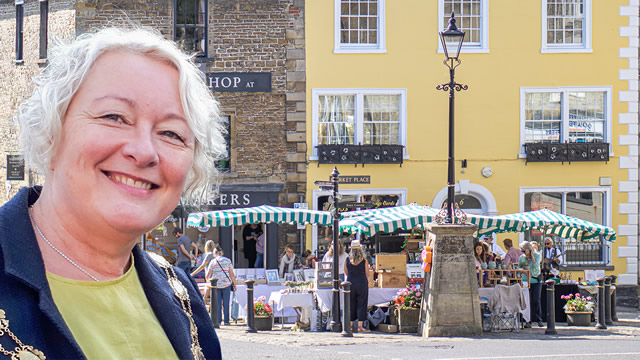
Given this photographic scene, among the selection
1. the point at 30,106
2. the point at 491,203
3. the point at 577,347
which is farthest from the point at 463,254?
the point at 30,106

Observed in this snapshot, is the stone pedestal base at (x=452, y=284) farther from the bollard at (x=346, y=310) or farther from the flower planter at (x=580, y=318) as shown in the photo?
the flower planter at (x=580, y=318)

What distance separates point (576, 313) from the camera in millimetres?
18422

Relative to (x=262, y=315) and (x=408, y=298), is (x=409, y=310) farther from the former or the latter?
(x=262, y=315)

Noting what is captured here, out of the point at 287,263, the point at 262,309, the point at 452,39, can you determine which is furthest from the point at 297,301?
the point at 452,39

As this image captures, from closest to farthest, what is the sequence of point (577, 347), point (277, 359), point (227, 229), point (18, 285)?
point (18, 285)
point (277, 359)
point (577, 347)
point (227, 229)

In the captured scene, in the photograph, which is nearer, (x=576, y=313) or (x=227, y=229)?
(x=576, y=313)

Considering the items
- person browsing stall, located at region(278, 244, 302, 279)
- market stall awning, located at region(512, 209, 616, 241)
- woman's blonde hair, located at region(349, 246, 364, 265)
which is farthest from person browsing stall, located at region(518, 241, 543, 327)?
person browsing stall, located at region(278, 244, 302, 279)

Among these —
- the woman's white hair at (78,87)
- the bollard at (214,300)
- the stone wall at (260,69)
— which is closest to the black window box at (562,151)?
the stone wall at (260,69)

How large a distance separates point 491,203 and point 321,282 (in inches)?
328

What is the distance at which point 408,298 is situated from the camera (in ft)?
55.2

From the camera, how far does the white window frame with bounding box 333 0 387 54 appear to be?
24.0 meters

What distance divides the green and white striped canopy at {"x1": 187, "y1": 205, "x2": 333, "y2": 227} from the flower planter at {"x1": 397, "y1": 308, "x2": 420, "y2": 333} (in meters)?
3.80

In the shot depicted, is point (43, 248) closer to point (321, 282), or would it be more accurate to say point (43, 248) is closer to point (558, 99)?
point (321, 282)

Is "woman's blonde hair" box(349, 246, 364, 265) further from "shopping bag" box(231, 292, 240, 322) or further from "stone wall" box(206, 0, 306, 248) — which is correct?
"stone wall" box(206, 0, 306, 248)
